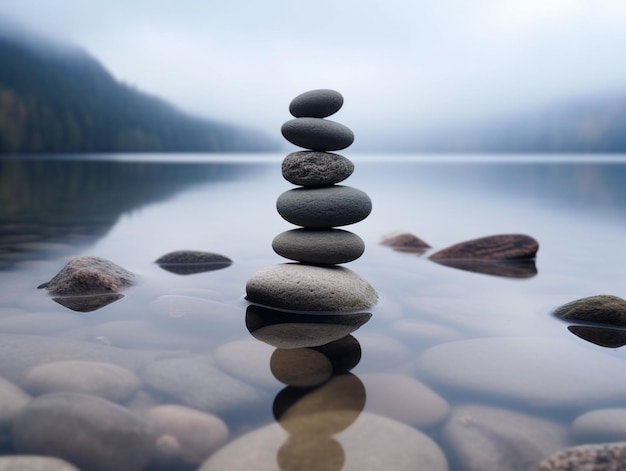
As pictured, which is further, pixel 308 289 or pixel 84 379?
pixel 308 289

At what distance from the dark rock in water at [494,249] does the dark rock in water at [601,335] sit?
4490mm

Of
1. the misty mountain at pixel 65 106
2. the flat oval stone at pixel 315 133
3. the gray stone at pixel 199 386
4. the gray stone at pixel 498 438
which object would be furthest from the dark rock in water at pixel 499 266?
the misty mountain at pixel 65 106

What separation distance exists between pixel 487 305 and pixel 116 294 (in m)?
5.32

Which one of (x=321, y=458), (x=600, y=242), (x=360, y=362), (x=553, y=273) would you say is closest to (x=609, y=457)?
(x=321, y=458)

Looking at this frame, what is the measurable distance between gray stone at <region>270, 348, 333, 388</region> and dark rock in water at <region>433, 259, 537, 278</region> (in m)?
5.47

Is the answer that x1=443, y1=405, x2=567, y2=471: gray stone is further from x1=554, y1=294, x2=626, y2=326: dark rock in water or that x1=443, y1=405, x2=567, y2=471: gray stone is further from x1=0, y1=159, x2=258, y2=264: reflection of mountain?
x1=0, y1=159, x2=258, y2=264: reflection of mountain

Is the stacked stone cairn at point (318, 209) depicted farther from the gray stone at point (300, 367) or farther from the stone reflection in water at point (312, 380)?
the gray stone at point (300, 367)

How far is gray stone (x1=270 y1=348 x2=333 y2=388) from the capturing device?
436 cm

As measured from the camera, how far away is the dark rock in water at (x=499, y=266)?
30.7ft

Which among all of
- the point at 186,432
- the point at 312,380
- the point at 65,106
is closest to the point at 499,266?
the point at 312,380

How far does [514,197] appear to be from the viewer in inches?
1104

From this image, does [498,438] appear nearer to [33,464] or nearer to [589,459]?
[589,459]

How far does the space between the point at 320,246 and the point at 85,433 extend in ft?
13.4

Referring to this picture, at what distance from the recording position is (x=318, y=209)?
6879mm
